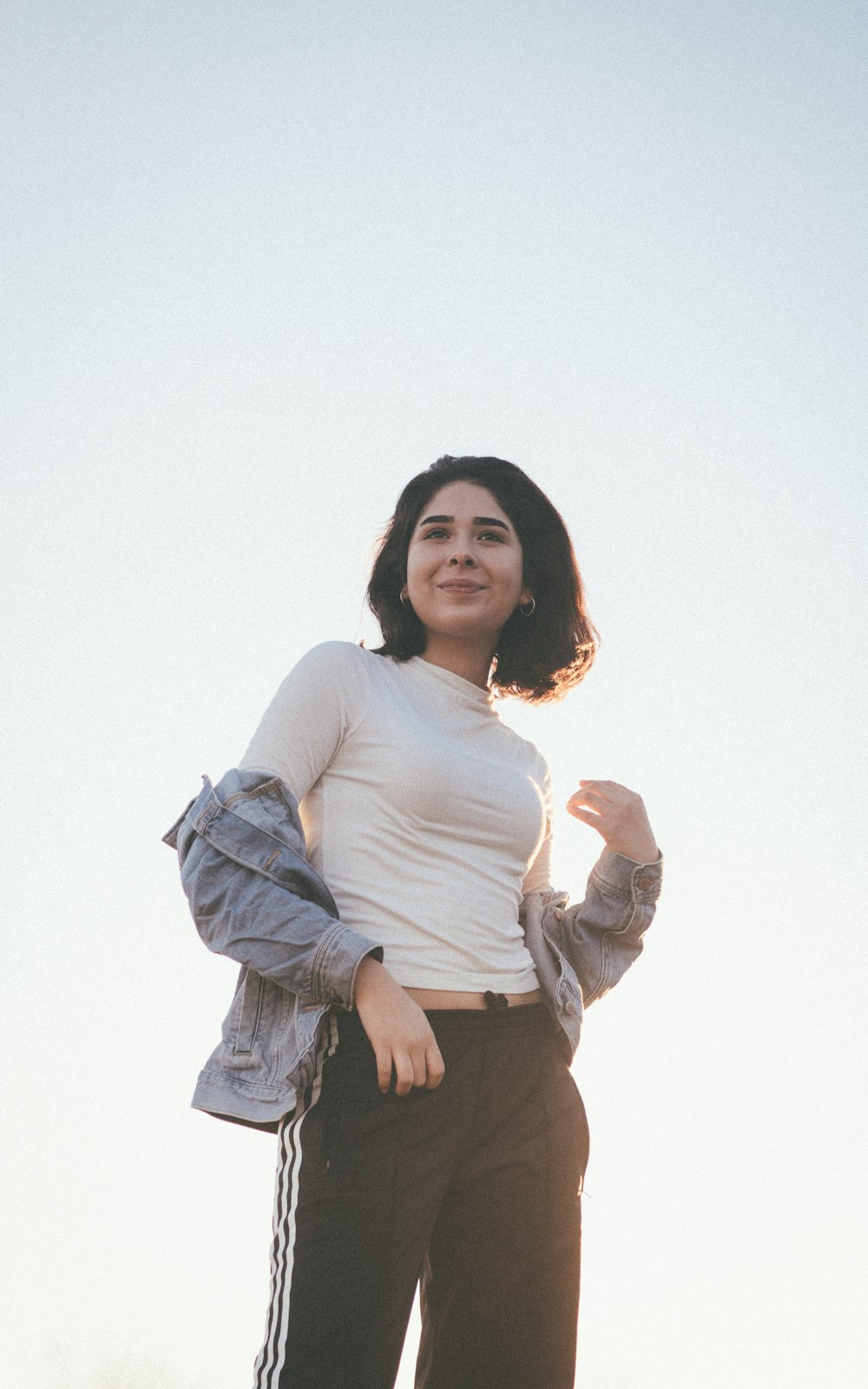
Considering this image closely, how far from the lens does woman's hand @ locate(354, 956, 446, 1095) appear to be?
8.14 ft

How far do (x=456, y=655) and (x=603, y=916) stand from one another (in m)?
0.75

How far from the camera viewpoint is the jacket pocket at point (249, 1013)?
103 inches

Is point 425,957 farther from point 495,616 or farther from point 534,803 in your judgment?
point 495,616

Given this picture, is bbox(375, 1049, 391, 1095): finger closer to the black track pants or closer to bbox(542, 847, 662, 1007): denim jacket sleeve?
the black track pants

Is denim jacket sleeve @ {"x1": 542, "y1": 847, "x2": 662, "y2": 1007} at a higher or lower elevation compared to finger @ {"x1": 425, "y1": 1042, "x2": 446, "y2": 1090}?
higher

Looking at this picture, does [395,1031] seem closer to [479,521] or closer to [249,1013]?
[249,1013]

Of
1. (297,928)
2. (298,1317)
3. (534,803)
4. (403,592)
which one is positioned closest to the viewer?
(298,1317)

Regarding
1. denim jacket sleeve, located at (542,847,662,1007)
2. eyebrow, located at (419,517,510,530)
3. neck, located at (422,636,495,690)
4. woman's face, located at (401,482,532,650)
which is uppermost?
eyebrow, located at (419,517,510,530)

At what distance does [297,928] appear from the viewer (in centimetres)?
251

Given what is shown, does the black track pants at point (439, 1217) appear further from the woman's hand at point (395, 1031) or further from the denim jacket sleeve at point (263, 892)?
the denim jacket sleeve at point (263, 892)

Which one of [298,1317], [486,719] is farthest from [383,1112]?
[486,719]

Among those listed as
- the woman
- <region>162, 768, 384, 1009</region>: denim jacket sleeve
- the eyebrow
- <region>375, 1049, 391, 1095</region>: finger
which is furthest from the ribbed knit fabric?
the eyebrow

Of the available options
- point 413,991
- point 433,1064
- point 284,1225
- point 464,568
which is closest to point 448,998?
point 413,991

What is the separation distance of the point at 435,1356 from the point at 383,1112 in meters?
0.58
